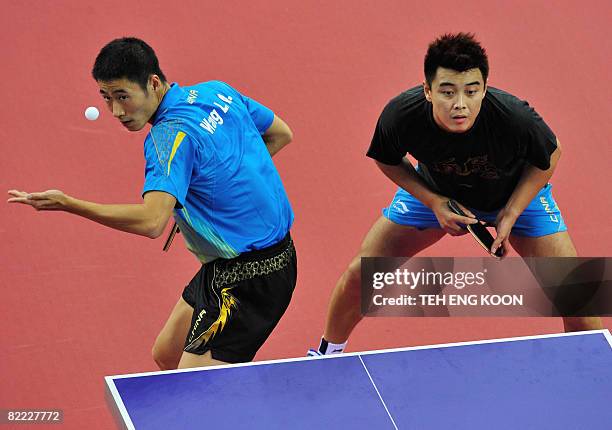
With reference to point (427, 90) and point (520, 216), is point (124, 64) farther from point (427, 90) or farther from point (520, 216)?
point (520, 216)

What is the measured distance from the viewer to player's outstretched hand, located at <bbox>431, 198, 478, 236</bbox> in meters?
5.46

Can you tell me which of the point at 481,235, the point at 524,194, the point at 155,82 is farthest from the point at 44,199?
the point at 524,194

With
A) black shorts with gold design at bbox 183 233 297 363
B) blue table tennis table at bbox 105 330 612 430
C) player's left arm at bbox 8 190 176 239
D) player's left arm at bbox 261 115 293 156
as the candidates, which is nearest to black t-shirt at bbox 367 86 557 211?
player's left arm at bbox 261 115 293 156

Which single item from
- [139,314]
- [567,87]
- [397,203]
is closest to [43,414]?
[139,314]

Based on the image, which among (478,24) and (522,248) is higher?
(478,24)

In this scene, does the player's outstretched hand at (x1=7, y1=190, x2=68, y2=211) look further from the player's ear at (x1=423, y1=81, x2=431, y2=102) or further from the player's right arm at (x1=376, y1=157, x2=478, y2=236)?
the player's right arm at (x1=376, y1=157, x2=478, y2=236)

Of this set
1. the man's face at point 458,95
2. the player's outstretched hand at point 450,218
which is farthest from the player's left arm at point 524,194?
the man's face at point 458,95

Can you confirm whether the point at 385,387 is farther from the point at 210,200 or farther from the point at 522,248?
the point at 522,248

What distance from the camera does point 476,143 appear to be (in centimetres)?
537

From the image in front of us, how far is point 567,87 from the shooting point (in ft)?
27.0

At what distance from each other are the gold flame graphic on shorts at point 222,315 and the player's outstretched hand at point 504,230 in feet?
3.94

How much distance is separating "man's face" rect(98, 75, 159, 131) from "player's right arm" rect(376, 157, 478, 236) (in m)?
1.30

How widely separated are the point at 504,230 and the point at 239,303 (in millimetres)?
1261

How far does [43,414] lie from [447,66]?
2.49 meters
